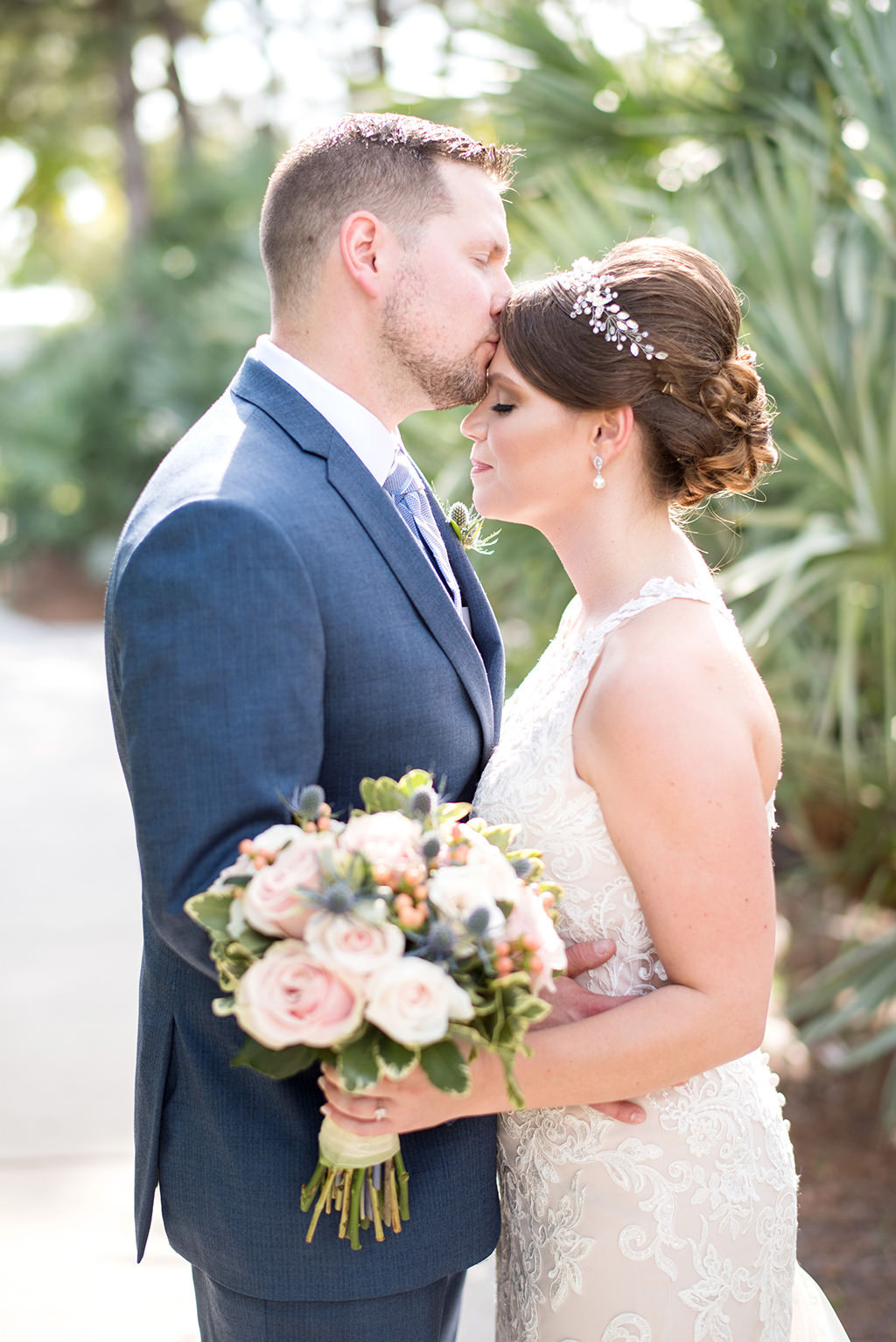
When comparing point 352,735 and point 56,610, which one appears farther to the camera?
point 56,610

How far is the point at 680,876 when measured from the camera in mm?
1667

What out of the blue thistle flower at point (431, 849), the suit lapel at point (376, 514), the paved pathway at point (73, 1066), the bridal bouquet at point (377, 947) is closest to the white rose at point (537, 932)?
the bridal bouquet at point (377, 947)

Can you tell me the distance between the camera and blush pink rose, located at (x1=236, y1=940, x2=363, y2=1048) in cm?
129

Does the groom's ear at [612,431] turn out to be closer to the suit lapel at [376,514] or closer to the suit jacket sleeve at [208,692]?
the suit lapel at [376,514]

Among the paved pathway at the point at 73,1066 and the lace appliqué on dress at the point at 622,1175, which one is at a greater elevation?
the lace appliqué on dress at the point at 622,1175

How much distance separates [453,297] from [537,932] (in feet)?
3.58

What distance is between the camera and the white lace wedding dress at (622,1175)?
180cm

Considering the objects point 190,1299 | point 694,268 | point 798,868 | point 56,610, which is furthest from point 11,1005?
point 56,610

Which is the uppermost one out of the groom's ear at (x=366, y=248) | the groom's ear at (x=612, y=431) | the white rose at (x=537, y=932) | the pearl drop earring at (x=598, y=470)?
the groom's ear at (x=366, y=248)

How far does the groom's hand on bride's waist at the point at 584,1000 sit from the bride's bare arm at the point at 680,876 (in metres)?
0.05

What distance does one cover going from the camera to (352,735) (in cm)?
168

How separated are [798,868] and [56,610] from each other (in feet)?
41.2

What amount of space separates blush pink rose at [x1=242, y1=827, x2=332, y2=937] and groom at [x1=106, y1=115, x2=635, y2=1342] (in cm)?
15

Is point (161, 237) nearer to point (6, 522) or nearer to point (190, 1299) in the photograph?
point (6, 522)
